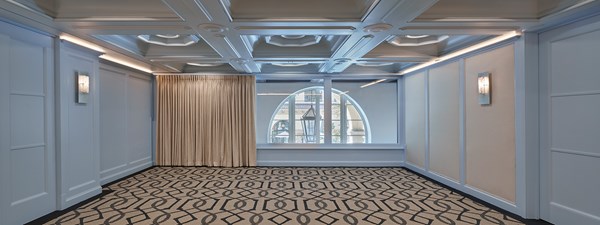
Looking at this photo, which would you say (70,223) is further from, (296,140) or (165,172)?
(296,140)

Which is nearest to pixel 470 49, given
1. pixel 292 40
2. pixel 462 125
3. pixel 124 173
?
pixel 462 125

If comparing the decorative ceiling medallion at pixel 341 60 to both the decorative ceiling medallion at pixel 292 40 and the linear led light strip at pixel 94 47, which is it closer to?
the decorative ceiling medallion at pixel 292 40

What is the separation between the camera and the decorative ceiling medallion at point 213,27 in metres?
3.16

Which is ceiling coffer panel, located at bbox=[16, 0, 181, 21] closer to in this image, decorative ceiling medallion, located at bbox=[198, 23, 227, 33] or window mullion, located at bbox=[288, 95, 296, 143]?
decorative ceiling medallion, located at bbox=[198, 23, 227, 33]

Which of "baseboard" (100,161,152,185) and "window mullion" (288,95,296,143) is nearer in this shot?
"baseboard" (100,161,152,185)

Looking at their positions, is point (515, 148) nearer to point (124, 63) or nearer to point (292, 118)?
point (292, 118)

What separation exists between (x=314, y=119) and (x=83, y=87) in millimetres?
4797

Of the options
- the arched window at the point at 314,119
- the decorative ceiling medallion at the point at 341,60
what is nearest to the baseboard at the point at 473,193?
the arched window at the point at 314,119

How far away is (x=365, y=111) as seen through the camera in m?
7.15

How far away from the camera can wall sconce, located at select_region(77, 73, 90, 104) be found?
3918 millimetres

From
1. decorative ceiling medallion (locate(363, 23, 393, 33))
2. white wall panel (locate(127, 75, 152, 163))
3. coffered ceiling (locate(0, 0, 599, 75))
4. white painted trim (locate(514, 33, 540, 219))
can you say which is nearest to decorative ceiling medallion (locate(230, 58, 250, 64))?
coffered ceiling (locate(0, 0, 599, 75))

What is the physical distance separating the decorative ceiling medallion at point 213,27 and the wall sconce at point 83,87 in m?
2.23

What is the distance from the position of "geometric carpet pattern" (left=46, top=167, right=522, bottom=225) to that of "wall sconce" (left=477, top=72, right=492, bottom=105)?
155 cm

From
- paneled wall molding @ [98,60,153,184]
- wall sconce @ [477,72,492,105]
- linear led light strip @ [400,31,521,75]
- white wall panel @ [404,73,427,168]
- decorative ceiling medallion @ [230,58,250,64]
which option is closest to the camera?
linear led light strip @ [400,31,521,75]
